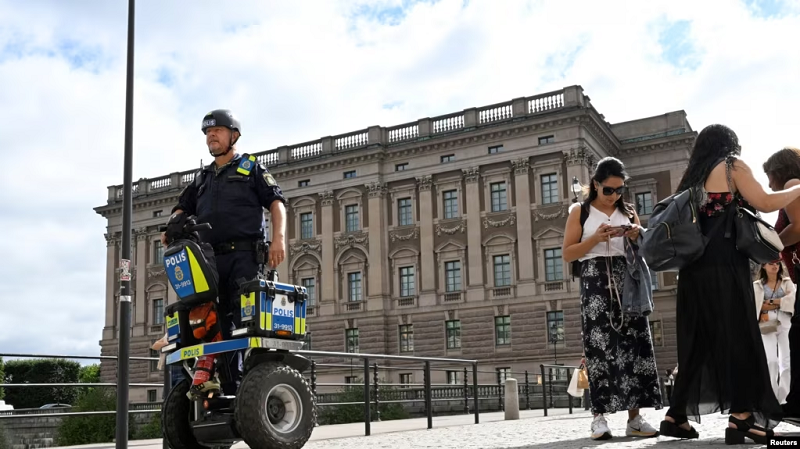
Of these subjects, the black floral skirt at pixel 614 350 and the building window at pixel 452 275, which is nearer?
the black floral skirt at pixel 614 350

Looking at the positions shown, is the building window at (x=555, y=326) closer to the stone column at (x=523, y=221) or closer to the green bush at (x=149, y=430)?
the stone column at (x=523, y=221)

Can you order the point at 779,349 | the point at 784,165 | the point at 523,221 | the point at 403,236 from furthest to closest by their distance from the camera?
1. the point at 403,236
2. the point at 523,221
3. the point at 779,349
4. the point at 784,165

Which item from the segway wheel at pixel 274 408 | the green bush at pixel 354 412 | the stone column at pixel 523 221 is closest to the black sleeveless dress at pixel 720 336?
the segway wheel at pixel 274 408

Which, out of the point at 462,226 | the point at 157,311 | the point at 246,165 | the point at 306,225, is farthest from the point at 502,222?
the point at 246,165

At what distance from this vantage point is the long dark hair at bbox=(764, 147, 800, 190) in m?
5.36

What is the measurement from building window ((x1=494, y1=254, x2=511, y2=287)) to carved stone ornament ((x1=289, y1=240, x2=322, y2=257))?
11.3 meters

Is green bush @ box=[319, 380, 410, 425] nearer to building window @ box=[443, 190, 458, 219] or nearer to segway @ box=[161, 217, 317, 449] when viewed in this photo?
segway @ box=[161, 217, 317, 449]

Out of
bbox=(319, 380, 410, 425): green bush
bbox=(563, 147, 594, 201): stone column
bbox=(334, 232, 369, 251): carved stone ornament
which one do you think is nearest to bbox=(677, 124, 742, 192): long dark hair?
bbox=(319, 380, 410, 425): green bush

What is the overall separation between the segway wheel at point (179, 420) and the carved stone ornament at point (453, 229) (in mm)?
41221

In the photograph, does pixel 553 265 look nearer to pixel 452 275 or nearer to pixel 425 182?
pixel 452 275

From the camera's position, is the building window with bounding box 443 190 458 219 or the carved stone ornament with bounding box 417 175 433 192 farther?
the carved stone ornament with bounding box 417 175 433 192

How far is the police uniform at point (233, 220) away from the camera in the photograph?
16.7ft

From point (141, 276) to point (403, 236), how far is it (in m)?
21.5

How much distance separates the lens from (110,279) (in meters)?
60.9
